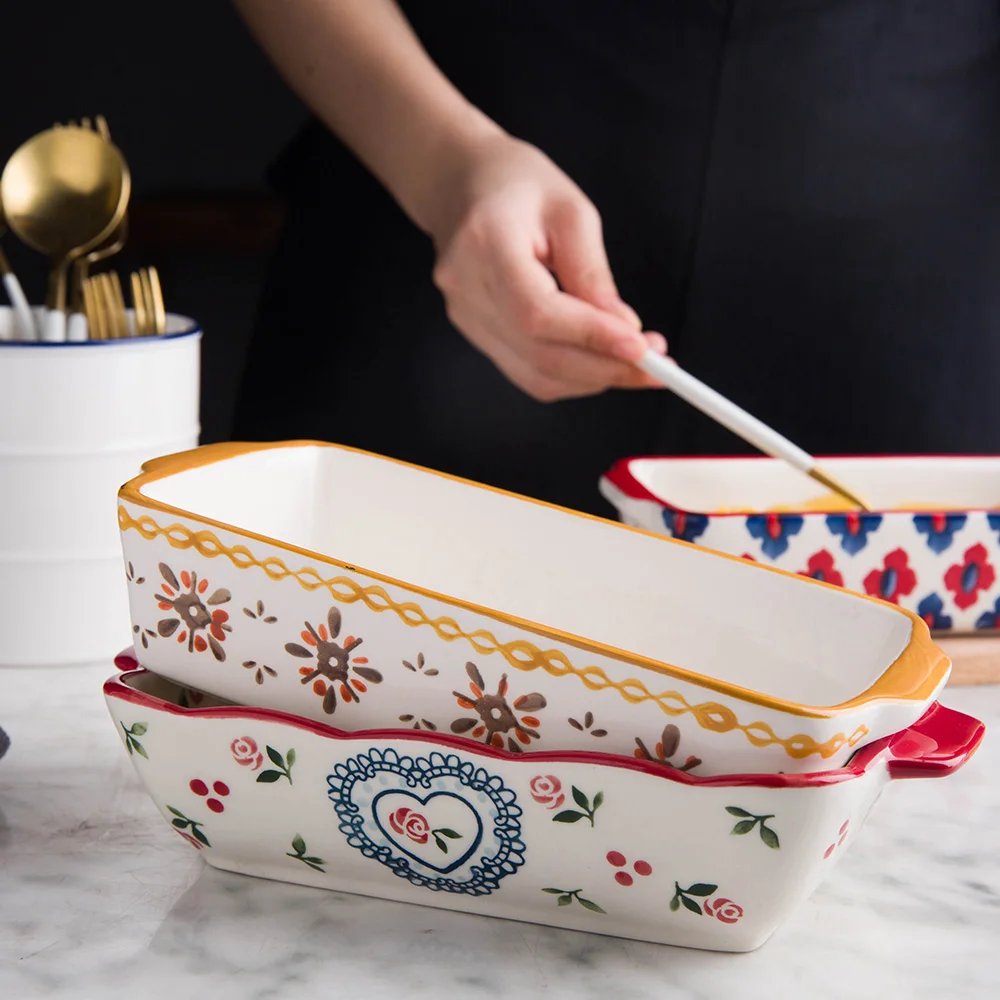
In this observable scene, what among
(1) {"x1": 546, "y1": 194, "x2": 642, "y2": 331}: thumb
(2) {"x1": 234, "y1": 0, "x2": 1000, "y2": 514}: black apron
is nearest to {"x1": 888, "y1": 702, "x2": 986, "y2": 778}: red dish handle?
(1) {"x1": 546, "y1": 194, "x2": 642, "y2": 331}: thumb

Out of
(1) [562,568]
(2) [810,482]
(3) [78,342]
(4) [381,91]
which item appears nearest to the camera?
(1) [562,568]

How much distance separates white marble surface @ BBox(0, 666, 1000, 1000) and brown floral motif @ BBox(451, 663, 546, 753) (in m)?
0.07

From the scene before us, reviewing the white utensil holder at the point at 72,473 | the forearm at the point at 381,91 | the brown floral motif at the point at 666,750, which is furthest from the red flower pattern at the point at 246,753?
the forearm at the point at 381,91

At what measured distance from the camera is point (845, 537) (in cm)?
58

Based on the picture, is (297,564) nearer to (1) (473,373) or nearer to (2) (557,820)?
(2) (557,820)

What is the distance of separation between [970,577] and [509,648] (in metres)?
0.34

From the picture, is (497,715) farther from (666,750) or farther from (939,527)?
(939,527)

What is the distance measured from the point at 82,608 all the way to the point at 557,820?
1.06ft

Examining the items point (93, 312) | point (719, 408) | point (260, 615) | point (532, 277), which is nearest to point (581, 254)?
point (532, 277)

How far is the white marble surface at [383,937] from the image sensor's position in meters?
0.35

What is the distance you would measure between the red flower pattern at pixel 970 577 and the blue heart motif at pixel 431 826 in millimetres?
331

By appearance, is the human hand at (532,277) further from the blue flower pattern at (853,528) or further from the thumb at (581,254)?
the blue flower pattern at (853,528)

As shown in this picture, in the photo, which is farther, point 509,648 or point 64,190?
point 64,190

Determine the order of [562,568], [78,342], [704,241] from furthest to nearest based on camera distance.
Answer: [704,241] < [78,342] < [562,568]
